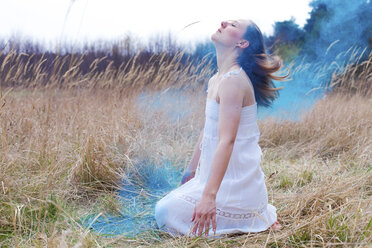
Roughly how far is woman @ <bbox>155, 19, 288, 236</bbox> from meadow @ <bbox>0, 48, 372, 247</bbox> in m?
0.09

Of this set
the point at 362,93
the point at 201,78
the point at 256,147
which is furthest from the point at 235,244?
the point at 362,93

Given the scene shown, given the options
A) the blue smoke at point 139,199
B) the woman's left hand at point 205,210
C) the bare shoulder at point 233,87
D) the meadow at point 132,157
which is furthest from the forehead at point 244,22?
the blue smoke at point 139,199

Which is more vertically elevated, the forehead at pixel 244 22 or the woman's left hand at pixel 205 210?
the forehead at pixel 244 22

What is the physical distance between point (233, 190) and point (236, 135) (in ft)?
0.78

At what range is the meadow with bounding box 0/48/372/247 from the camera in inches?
56.7

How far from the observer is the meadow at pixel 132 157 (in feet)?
4.72

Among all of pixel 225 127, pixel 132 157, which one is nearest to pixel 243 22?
pixel 225 127

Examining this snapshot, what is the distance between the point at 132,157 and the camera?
8.20 feet

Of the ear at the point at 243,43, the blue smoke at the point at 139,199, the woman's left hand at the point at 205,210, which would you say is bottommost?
the blue smoke at the point at 139,199

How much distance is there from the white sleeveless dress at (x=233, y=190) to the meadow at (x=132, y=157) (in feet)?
0.22

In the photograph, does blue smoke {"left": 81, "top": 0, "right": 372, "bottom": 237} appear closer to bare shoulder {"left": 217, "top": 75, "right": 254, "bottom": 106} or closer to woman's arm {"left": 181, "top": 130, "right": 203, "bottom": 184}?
woman's arm {"left": 181, "top": 130, "right": 203, "bottom": 184}

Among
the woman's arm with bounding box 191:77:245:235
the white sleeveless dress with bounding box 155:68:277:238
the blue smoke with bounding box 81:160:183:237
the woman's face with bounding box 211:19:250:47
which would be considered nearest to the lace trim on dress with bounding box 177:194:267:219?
the white sleeveless dress with bounding box 155:68:277:238

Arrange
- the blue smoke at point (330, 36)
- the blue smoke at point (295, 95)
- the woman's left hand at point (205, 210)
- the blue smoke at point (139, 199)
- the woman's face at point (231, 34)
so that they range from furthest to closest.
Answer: the blue smoke at point (330, 36)
the blue smoke at point (295, 95)
the blue smoke at point (139, 199)
the woman's face at point (231, 34)
the woman's left hand at point (205, 210)

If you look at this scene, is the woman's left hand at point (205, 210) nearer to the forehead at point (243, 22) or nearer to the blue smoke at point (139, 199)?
the blue smoke at point (139, 199)
